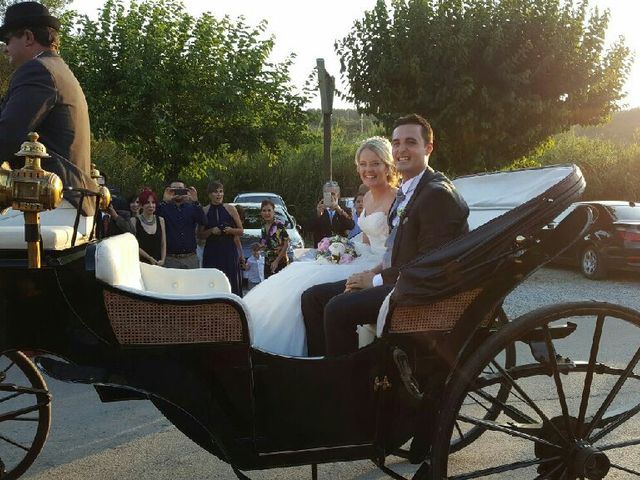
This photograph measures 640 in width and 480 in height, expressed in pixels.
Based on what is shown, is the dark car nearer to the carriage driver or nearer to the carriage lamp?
the carriage driver

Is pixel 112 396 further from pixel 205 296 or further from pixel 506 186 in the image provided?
pixel 506 186

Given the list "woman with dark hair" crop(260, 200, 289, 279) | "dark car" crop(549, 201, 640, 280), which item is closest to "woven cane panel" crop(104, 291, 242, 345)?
"woman with dark hair" crop(260, 200, 289, 279)

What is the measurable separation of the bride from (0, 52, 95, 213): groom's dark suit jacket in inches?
37.9

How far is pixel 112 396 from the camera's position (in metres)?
2.68

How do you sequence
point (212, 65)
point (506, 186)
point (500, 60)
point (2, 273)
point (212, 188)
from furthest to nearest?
point (212, 65) → point (500, 60) → point (212, 188) → point (506, 186) → point (2, 273)

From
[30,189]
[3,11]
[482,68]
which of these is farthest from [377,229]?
[3,11]

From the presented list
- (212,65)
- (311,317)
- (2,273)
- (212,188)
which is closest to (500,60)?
(212,65)

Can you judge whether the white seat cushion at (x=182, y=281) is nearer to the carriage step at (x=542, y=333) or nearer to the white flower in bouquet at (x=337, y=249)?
the white flower in bouquet at (x=337, y=249)

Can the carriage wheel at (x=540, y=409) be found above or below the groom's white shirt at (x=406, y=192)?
below

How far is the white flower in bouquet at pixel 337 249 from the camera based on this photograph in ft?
13.0

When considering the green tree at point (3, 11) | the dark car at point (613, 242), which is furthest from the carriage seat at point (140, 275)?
the green tree at point (3, 11)

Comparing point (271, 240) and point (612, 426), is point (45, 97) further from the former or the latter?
point (271, 240)

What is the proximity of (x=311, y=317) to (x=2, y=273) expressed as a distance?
1427 mm

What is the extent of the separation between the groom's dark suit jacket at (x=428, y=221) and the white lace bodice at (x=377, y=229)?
1007mm
